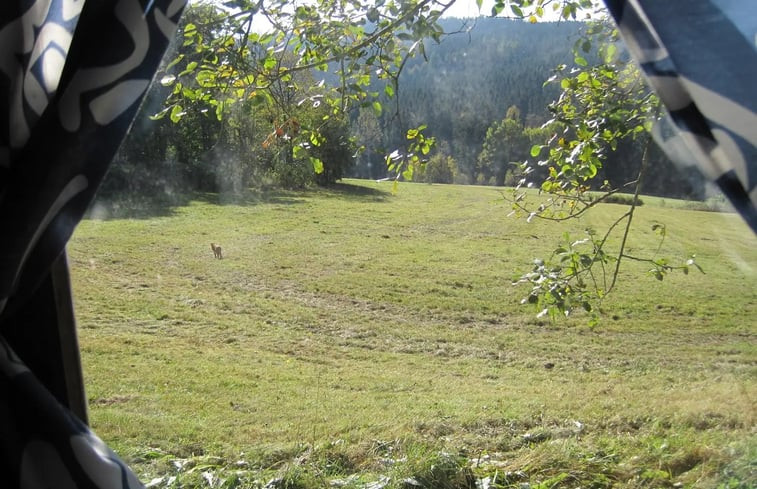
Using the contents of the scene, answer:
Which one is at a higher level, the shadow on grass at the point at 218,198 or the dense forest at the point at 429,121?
the dense forest at the point at 429,121

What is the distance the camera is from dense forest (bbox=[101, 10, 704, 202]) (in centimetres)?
141

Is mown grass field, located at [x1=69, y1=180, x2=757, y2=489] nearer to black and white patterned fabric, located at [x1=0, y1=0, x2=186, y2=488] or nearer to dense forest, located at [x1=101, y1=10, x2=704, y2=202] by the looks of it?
dense forest, located at [x1=101, y1=10, x2=704, y2=202]

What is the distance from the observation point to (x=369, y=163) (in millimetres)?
1546

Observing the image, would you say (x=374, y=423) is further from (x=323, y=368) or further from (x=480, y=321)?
(x=480, y=321)

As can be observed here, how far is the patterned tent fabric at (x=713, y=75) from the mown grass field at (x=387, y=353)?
0.72 m

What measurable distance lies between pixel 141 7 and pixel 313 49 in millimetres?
662

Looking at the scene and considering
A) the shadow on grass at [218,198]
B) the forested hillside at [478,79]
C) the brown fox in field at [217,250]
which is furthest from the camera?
the brown fox in field at [217,250]

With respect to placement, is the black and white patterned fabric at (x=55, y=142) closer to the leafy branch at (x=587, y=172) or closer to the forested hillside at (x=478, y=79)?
the forested hillside at (x=478, y=79)

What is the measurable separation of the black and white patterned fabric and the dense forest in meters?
0.57

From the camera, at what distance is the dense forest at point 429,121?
141cm

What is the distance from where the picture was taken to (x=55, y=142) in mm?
769

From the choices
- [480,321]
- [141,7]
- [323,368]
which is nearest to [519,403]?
[480,321]

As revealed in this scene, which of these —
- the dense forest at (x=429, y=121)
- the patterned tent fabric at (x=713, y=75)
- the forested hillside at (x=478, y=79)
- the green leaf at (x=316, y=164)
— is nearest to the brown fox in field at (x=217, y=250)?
the dense forest at (x=429, y=121)

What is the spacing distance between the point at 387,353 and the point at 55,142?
1.09 meters
